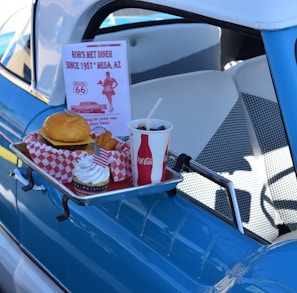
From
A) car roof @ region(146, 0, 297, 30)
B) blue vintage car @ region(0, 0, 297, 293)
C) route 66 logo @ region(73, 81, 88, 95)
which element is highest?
car roof @ region(146, 0, 297, 30)

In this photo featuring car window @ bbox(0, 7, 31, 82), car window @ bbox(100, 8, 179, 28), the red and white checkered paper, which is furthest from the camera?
car window @ bbox(100, 8, 179, 28)

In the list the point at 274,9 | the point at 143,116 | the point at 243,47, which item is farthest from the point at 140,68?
the point at 274,9

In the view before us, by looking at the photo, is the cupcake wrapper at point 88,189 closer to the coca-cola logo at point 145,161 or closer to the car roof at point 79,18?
the coca-cola logo at point 145,161

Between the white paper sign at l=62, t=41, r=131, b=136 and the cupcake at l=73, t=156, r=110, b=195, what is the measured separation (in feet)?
1.11

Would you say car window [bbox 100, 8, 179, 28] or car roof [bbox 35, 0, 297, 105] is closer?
car roof [bbox 35, 0, 297, 105]

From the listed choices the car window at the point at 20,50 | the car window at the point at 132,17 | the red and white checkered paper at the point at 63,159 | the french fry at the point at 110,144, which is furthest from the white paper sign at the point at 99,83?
the car window at the point at 132,17

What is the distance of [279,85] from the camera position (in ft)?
5.11

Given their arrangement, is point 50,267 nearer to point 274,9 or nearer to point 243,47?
point 274,9

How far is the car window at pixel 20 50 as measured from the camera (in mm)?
2547

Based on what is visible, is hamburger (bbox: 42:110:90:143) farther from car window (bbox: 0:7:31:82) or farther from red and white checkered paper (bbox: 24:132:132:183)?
car window (bbox: 0:7:31:82)

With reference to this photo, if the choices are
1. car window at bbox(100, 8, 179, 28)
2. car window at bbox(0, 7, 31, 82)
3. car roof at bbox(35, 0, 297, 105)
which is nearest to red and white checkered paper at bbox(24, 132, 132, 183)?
car roof at bbox(35, 0, 297, 105)

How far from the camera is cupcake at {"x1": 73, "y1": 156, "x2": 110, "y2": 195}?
1605 mm

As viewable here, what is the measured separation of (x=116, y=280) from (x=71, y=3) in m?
0.99

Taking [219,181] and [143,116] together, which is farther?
[143,116]
